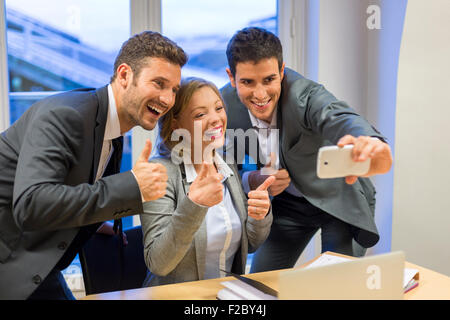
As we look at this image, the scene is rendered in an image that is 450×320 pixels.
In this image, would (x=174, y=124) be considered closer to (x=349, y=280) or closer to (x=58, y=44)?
(x=349, y=280)

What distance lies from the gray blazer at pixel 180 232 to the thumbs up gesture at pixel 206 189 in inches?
0.8

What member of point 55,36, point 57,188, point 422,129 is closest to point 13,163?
point 57,188

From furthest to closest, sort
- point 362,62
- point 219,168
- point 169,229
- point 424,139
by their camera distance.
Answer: point 362,62
point 424,139
point 219,168
point 169,229

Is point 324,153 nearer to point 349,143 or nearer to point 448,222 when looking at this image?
point 349,143

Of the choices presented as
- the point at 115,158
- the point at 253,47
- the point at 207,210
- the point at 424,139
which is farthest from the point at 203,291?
the point at 424,139

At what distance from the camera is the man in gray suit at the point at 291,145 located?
164 cm

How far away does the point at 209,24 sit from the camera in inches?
104

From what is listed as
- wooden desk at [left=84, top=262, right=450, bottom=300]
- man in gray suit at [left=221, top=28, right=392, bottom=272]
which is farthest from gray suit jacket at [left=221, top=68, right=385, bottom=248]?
wooden desk at [left=84, top=262, right=450, bottom=300]

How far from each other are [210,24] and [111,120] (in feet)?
4.89

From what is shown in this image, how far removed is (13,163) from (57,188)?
24 cm

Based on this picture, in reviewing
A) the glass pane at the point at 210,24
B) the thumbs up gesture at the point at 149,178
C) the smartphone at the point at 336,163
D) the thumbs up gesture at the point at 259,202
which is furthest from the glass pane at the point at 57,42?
the smartphone at the point at 336,163

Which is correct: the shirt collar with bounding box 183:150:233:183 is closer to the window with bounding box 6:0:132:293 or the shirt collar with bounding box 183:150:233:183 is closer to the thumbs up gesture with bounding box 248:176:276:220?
the thumbs up gesture with bounding box 248:176:276:220

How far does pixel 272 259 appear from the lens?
199cm

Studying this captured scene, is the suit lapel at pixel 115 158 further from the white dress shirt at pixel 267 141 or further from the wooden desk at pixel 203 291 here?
the white dress shirt at pixel 267 141
